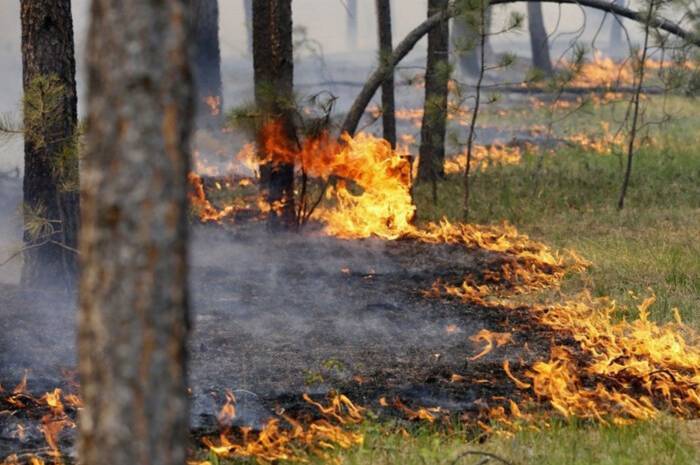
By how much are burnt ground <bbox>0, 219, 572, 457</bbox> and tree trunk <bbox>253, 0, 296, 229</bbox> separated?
1.09m

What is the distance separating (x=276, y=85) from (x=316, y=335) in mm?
4318

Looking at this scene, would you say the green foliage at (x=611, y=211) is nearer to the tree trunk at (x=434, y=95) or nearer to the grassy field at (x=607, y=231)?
the grassy field at (x=607, y=231)

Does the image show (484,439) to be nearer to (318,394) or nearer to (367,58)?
(318,394)

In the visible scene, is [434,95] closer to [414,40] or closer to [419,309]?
[414,40]

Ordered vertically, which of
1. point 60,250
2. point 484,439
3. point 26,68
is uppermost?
point 26,68

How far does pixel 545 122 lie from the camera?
931 inches

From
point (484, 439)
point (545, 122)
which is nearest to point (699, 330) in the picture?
point (484, 439)

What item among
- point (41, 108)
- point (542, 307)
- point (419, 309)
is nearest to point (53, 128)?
point (41, 108)

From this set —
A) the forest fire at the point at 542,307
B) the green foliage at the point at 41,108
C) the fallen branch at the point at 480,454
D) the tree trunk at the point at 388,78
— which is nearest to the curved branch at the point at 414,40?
the tree trunk at the point at 388,78

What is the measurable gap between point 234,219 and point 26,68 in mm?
4388

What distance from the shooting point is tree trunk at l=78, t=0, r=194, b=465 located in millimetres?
2619

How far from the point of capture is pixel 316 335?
7.68m

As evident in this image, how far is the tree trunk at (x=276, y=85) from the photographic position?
11125 mm

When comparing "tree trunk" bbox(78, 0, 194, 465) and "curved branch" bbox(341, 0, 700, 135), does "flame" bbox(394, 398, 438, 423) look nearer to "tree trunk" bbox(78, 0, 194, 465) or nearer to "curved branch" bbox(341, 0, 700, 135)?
"tree trunk" bbox(78, 0, 194, 465)
